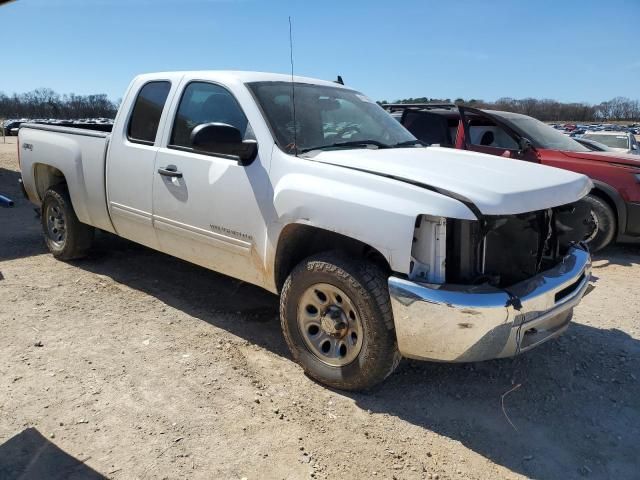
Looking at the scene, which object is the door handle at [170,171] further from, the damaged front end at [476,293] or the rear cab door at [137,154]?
the damaged front end at [476,293]

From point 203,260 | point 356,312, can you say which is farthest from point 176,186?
point 356,312

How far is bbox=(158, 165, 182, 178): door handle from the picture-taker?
3.96 meters

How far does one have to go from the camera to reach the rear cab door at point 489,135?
714cm

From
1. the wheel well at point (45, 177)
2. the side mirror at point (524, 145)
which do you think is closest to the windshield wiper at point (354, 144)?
the wheel well at point (45, 177)

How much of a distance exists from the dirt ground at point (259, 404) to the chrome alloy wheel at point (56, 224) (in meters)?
1.09

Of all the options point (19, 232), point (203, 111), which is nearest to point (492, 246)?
point (203, 111)

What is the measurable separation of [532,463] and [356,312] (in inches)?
47.0

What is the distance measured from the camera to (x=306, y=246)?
3535 millimetres

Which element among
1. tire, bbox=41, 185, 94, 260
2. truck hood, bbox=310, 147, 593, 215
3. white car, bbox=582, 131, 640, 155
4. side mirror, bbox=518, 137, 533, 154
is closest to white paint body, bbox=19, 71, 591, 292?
truck hood, bbox=310, 147, 593, 215

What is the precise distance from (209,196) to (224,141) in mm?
530

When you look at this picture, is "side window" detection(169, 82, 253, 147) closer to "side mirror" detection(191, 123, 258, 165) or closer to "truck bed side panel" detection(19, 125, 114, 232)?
"side mirror" detection(191, 123, 258, 165)

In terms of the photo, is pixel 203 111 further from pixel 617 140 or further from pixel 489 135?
pixel 617 140

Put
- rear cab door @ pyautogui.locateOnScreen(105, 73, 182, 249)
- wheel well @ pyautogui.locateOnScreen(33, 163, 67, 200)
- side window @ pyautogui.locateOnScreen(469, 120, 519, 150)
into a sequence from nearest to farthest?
rear cab door @ pyautogui.locateOnScreen(105, 73, 182, 249), wheel well @ pyautogui.locateOnScreen(33, 163, 67, 200), side window @ pyautogui.locateOnScreen(469, 120, 519, 150)

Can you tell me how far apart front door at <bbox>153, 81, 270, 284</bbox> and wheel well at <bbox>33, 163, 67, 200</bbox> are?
2.02 metres
